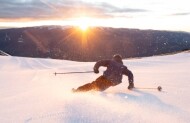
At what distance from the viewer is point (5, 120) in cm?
686

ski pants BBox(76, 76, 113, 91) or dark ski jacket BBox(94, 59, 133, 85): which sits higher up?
dark ski jacket BBox(94, 59, 133, 85)

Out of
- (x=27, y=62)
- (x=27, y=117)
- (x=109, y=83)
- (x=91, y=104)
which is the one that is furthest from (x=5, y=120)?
(x=27, y=62)

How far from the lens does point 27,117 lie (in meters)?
6.82

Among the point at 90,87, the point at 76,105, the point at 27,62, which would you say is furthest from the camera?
the point at 27,62

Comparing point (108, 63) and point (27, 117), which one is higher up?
point (108, 63)

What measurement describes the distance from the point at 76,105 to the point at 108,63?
4015mm

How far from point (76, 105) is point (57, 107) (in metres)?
0.37

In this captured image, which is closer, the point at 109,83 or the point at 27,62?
the point at 109,83

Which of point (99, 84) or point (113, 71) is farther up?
point (113, 71)

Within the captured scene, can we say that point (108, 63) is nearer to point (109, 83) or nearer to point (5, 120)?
point (109, 83)

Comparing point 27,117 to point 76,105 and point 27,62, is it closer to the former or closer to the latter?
point 76,105

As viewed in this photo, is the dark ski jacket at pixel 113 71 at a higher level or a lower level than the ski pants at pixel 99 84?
higher

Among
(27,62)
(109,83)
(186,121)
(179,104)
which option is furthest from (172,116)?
(27,62)

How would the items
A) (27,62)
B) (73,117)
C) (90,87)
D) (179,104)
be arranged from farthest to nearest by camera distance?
(27,62) < (90,87) < (179,104) < (73,117)
